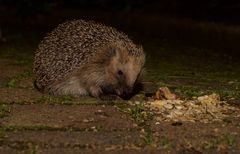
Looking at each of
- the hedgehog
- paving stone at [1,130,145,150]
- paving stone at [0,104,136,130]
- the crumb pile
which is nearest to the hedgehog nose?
the hedgehog

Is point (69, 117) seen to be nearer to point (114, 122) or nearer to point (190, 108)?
point (114, 122)

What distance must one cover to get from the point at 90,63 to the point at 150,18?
498 inches

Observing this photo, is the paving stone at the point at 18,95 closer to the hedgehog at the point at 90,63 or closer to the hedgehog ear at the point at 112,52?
the hedgehog at the point at 90,63

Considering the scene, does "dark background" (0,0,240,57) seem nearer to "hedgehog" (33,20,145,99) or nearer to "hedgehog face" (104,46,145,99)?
"hedgehog" (33,20,145,99)

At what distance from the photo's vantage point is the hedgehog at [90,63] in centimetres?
604

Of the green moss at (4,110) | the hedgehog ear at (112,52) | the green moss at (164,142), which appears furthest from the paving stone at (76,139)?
the hedgehog ear at (112,52)

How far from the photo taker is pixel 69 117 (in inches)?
195

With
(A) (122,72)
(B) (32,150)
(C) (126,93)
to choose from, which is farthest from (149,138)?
(A) (122,72)

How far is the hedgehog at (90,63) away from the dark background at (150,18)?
5690 mm

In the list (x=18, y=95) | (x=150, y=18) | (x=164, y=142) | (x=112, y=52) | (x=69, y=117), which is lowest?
(x=150, y=18)

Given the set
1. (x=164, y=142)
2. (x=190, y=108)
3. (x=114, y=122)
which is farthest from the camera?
(x=190, y=108)

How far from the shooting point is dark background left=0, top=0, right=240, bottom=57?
1380 centimetres

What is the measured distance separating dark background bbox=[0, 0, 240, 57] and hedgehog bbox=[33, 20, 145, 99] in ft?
18.7

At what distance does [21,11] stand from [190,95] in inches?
398
